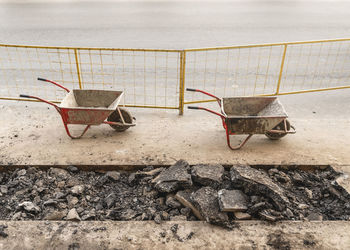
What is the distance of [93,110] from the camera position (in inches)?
185

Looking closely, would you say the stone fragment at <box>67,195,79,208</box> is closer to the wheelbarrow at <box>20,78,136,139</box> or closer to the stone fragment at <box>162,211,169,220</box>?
the stone fragment at <box>162,211,169,220</box>

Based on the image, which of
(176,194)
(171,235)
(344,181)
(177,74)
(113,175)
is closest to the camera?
(171,235)

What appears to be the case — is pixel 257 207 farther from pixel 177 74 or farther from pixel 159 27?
pixel 159 27

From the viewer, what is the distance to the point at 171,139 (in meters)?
5.16

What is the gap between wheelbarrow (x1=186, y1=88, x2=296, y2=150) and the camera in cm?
454

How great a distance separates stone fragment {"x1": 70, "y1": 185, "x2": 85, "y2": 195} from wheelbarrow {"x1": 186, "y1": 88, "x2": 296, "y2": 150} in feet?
6.45

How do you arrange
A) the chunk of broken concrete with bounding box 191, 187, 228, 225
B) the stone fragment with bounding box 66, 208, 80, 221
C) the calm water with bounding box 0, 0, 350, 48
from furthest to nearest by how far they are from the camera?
the calm water with bounding box 0, 0, 350, 48 → the stone fragment with bounding box 66, 208, 80, 221 → the chunk of broken concrete with bounding box 191, 187, 228, 225

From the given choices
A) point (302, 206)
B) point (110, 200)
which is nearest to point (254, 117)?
point (302, 206)

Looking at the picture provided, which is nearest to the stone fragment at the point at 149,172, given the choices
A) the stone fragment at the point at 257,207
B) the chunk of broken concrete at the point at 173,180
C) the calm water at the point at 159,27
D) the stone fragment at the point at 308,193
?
the chunk of broken concrete at the point at 173,180

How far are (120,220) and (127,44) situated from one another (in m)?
8.23

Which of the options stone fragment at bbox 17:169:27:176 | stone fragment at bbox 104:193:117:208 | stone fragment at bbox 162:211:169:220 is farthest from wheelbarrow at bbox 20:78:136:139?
stone fragment at bbox 162:211:169:220

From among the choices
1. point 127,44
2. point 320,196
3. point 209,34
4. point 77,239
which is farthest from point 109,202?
point 209,34

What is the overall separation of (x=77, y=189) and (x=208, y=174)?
185 cm

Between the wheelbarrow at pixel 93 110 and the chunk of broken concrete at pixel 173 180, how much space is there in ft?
4.69
